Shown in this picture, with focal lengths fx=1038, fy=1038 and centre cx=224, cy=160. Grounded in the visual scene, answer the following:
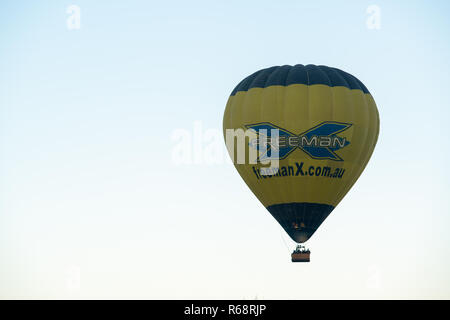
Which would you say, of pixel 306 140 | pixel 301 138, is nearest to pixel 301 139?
pixel 301 138

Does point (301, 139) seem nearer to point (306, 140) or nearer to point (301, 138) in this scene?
point (301, 138)
